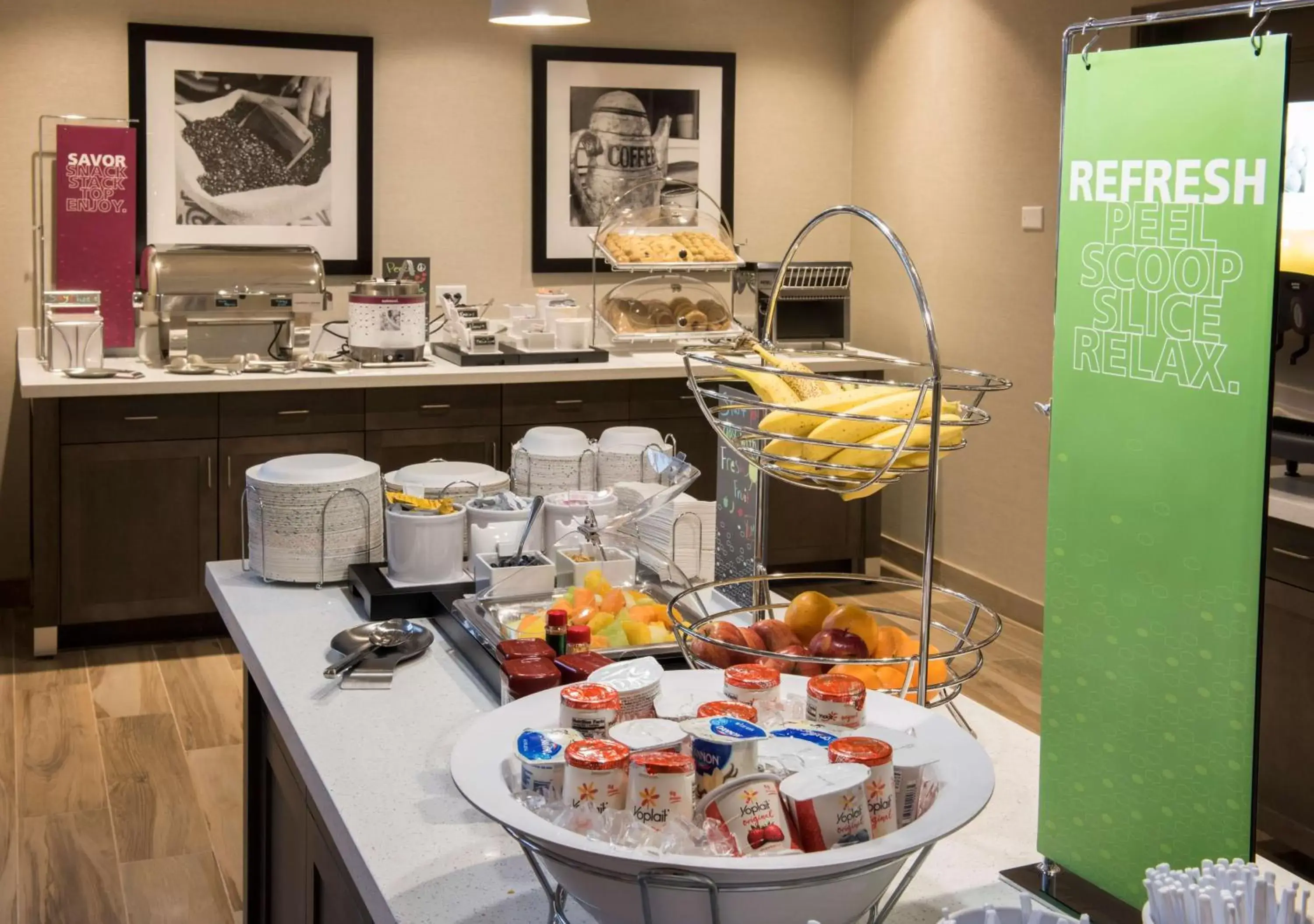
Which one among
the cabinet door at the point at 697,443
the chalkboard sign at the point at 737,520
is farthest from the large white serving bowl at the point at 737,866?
the cabinet door at the point at 697,443

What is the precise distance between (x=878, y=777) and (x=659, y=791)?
183 mm

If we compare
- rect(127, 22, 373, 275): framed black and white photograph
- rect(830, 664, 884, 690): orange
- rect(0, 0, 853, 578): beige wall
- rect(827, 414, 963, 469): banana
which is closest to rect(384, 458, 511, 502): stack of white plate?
rect(830, 664, 884, 690): orange

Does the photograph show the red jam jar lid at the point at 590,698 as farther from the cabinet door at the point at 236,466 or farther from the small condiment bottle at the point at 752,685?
the cabinet door at the point at 236,466

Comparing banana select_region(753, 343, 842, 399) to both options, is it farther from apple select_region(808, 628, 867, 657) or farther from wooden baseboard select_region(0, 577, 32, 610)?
wooden baseboard select_region(0, 577, 32, 610)

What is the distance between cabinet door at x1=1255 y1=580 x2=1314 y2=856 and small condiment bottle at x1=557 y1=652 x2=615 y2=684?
185cm

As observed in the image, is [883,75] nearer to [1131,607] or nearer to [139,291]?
[139,291]

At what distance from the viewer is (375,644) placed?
1.98 metres

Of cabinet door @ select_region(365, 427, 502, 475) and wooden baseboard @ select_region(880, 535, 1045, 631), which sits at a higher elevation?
cabinet door @ select_region(365, 427, 502, 475)

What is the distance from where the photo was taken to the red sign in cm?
473

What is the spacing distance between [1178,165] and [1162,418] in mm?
196

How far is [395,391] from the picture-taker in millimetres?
4758

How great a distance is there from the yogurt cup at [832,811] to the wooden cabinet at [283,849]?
637 mm

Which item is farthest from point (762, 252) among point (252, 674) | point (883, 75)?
point (252, 674)

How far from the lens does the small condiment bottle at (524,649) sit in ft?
5.69
